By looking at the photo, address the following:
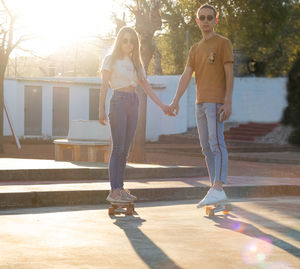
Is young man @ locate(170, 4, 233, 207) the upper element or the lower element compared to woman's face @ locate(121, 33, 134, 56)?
lower

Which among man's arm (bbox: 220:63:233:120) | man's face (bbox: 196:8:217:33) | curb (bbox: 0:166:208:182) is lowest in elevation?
curb (bbox: 0:166:208:182)

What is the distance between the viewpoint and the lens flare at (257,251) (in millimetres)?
4336

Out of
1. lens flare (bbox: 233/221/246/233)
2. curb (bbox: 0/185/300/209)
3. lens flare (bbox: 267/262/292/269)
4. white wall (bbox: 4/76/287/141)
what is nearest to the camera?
lens flare (bbox: 267/262/292/269)

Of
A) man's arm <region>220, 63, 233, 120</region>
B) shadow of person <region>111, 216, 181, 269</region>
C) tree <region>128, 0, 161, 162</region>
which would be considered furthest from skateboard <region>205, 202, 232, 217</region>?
tree <region>128, 0, 161, 162</region>

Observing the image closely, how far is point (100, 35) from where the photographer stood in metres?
21.7

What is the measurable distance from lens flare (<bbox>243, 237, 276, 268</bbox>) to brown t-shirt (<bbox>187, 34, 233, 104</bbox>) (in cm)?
178

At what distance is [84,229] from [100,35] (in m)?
16.6

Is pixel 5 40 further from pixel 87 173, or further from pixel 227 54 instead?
pixel 227 54

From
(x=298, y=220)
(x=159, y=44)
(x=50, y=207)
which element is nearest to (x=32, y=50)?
(x=50, y=207)

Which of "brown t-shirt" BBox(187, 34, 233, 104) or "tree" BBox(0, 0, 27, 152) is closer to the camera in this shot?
"brown t-shirt" BBox(187, 34, 233, 104)

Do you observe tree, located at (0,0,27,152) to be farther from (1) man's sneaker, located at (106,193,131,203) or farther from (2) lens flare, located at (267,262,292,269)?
(2) lens flare, located at (267,262,292,269)

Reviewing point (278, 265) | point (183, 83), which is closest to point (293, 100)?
point (183, 83)

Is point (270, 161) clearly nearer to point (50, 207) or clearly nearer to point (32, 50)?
point (32, 50)

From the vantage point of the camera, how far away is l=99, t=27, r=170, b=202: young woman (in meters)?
6.39
